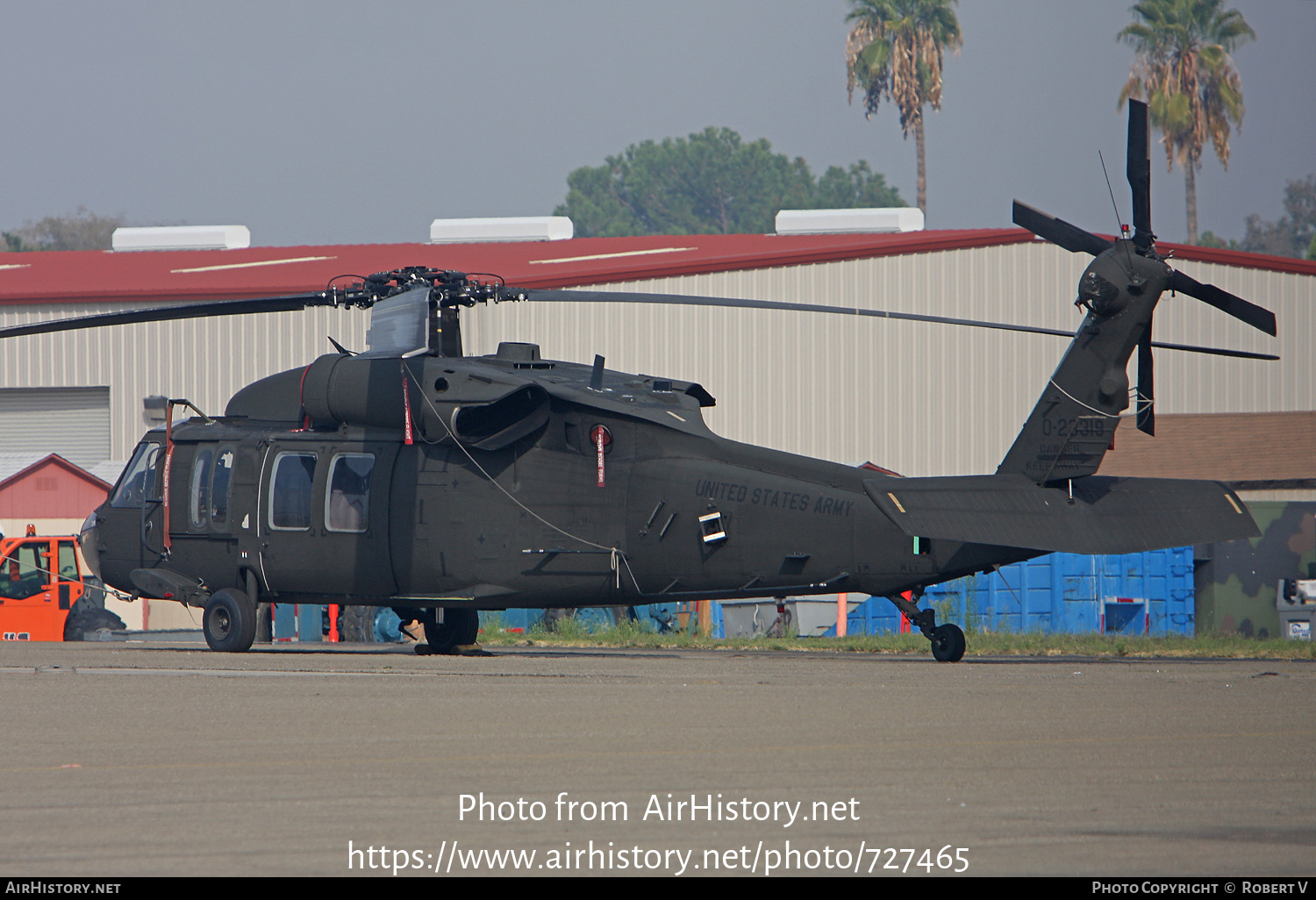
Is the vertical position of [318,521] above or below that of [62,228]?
below

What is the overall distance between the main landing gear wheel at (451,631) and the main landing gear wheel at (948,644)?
20.1ft

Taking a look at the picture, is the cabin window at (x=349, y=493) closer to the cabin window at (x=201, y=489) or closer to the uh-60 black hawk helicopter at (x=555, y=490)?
the uh-60 black hawk helicopter at (x=555, y=490)

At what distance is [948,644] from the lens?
17.2m

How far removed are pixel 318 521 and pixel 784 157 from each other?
128m

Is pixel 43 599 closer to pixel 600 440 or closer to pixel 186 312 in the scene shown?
pixel 186 312

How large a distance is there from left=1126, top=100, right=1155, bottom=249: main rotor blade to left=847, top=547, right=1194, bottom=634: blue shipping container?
13574 mm

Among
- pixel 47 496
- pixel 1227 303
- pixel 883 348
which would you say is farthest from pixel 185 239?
pixel 1227 303

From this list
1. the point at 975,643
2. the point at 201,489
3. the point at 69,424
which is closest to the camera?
the point at 201,489

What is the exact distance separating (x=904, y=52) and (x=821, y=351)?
4859cm

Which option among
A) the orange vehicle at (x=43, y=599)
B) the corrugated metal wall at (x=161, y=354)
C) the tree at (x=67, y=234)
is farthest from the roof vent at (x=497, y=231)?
the tree at (x=67, y=234)

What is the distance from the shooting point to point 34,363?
39406 mm

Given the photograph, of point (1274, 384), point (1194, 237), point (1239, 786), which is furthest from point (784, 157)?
point (1239, 786)

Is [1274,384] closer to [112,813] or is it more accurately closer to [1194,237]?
[112,813]

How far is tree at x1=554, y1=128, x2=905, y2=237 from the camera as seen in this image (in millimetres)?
139750
